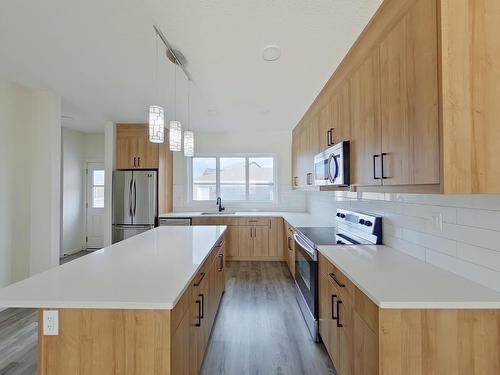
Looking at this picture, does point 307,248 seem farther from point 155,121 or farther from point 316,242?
point 155,121

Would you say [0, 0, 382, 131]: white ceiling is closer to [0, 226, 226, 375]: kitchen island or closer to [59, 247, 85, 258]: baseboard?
[0, 226, 226, 375]: kitchen island

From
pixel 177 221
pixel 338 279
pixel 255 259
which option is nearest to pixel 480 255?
pixel 338 279

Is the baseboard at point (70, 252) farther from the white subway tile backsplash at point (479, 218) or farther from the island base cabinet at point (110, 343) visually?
the white subway tile backsplash at point (479, 218)

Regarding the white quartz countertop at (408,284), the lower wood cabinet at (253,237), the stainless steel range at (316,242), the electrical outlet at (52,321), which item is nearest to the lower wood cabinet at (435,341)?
the white quartz countertop at (408,284)

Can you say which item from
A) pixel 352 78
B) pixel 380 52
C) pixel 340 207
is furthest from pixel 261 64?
pixel 340 207

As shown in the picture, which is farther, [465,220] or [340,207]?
[340,207]

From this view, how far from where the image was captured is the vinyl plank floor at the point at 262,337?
1.98m

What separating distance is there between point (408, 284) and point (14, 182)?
4.29 meters

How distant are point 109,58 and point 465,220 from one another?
119 inches

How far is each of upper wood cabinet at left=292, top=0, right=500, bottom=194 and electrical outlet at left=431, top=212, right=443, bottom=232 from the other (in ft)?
1.20

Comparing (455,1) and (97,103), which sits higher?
(97,103)

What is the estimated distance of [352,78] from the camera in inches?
77.0

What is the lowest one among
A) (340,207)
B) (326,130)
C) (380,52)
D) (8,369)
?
(8,369)

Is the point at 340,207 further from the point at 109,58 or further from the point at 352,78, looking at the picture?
the point at 109,58
